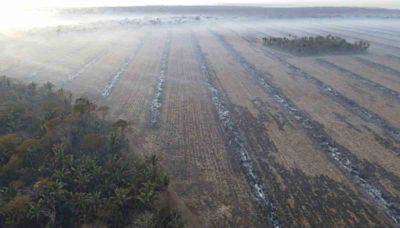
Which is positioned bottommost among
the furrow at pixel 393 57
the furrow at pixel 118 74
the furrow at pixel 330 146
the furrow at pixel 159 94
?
the furrow at pixel 393 57

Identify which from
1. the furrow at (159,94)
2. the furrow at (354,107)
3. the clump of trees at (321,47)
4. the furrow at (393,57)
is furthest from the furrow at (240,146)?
the furrow at (393,57)

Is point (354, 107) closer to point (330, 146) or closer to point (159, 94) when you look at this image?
point (330, 146)

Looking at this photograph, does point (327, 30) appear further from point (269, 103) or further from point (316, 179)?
point (316, 179)

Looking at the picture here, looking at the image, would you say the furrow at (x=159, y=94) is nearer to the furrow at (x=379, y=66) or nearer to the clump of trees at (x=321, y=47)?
the clump of trees at (x=321, y=47)

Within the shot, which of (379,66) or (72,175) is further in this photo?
(379,66)

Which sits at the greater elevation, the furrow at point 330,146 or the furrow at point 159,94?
the furrow at point 159,94

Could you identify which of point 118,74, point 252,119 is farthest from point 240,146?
point 118,74

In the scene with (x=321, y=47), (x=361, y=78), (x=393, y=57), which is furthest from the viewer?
(x=321, y=47)

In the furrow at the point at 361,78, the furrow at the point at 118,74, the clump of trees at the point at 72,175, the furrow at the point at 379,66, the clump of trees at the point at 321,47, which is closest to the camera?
the clump of trees at the point at 72,175
